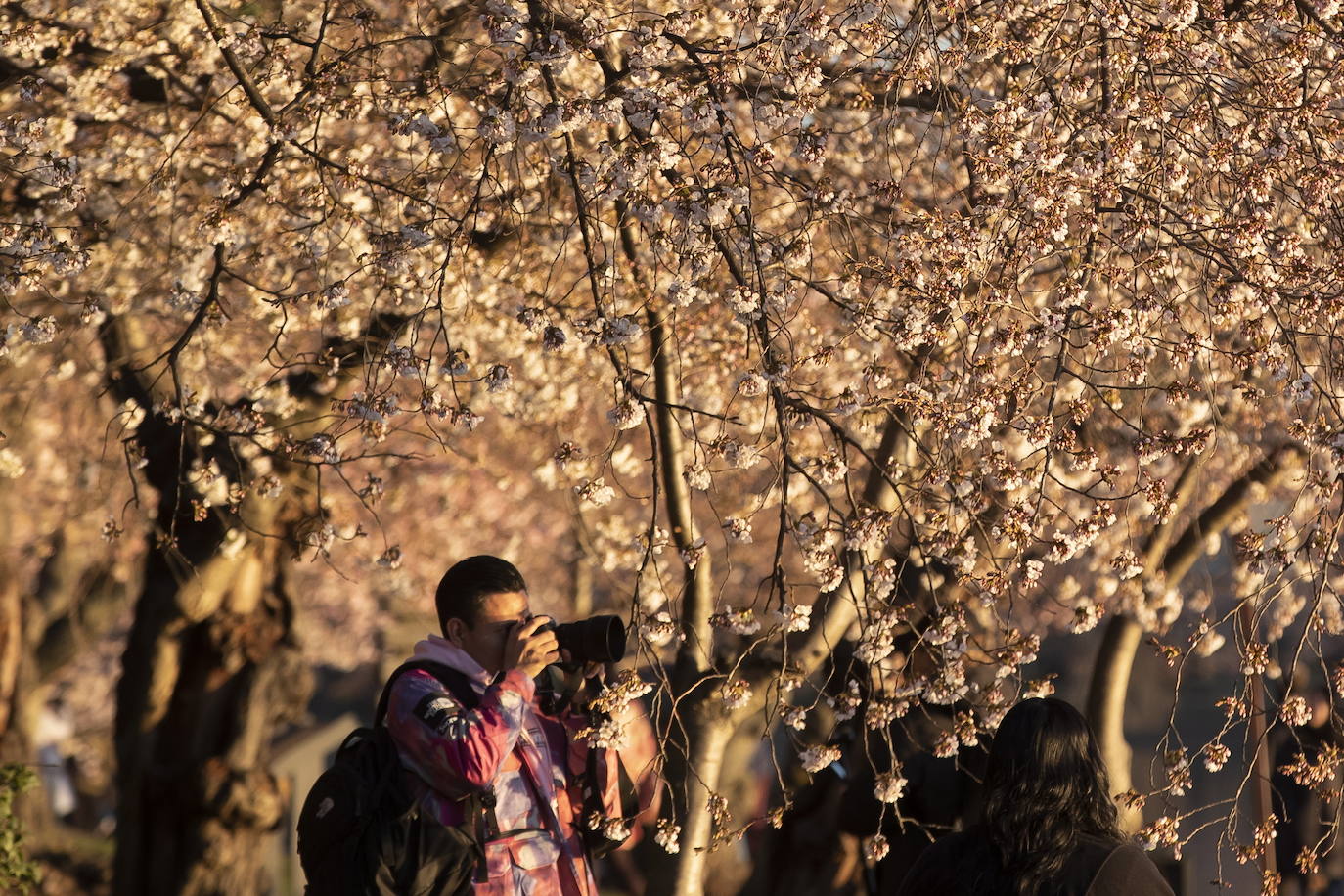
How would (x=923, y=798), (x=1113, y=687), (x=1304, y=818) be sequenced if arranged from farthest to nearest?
(x=1304, y=818), (x=1113, y=687), (x=923, y=798)

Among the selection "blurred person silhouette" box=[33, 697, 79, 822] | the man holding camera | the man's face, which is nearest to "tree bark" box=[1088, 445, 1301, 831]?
the man holding camera

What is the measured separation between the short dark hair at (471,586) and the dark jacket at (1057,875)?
58.2 inches

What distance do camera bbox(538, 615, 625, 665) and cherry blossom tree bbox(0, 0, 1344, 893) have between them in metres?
0.12

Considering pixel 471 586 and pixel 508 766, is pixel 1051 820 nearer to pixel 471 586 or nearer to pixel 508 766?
pixel 508 766

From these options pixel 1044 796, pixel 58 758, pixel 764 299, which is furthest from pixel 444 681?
pixel 58 758

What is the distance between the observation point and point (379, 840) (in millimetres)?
3707

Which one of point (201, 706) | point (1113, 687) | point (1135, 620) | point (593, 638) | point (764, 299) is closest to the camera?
point (593, 638)

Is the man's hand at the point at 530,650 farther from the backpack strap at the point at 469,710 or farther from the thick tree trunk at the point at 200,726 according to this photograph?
the thick tree trunk at the point at 200,726

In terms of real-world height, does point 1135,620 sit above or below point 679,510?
below

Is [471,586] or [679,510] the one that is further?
[679,510]

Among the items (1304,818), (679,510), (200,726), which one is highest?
(679,510)

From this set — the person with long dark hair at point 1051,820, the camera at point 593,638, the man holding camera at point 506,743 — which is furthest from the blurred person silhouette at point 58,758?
the person with long dark hair at point 1051,820

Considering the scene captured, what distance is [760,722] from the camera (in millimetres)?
6707

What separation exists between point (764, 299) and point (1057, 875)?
2.09 metres
